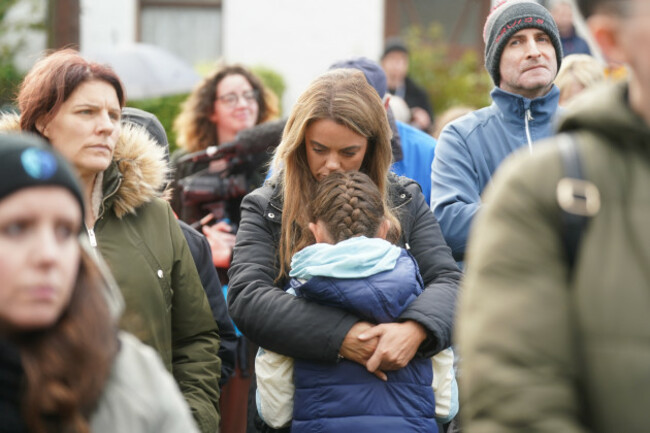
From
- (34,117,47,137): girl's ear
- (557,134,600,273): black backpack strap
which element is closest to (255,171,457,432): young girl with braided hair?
(34,117,47,137): girl's ear

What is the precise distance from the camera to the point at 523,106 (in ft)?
16.9

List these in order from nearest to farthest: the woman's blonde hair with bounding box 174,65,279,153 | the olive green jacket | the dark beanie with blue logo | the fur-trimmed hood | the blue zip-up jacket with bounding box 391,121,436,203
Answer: the olive green jacket < the dark beanie with blue logo < the fur-trimmed hood < the blue zip-up jacket with bounding box 391,121,436,203 < the woman's blonde hair with bounding box 174,65,279,153

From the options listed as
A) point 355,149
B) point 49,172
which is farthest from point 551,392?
point 355,149

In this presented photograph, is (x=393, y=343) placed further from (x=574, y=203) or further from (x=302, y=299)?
(x=574, y=203)

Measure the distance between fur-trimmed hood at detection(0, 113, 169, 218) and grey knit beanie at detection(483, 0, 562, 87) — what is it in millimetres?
1796

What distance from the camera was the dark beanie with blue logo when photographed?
7.97ft

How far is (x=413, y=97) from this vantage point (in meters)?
12.6

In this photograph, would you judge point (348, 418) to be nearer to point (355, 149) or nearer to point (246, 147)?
point (355, 149)

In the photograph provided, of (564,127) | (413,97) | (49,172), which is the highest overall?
(564,127)

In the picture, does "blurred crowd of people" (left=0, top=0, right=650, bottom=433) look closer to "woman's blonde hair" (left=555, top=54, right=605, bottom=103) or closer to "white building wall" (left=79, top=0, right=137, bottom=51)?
"woman's blonde hair" (left=555, top=54, right=605, bottom=103)

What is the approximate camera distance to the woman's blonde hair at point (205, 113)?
7.66 m

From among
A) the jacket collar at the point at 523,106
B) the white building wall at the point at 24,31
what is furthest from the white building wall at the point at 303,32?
the jacket collar at the point at 523,106

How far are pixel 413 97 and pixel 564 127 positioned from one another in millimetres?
10253

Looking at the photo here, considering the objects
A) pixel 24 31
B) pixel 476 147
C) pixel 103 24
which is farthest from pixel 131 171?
pixel 24 31
